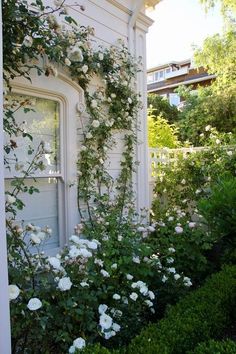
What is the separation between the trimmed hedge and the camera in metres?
1.94

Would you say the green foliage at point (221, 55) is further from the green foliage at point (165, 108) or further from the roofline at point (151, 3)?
the green foliage at point (165, 108)

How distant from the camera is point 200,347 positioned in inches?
69.6

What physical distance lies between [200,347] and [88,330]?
720 millimetres

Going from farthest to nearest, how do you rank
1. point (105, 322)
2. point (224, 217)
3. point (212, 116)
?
point (212, 116), point (224, 217), point (105, 322)

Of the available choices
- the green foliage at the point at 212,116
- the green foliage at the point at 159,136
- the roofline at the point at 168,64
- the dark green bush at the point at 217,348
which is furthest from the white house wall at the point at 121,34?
the roofline at the point at 168,64

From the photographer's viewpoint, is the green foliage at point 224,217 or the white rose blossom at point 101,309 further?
the green foliage at point 224,217

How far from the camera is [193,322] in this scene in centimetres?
221

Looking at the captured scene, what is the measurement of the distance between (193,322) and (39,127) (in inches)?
85.4

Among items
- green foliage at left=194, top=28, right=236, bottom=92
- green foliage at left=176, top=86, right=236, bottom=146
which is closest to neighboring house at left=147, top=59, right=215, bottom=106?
green foliage at left=176, top=86, right=236, bottom=146

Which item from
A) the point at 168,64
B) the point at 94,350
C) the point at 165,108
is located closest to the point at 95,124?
the point at 94,350

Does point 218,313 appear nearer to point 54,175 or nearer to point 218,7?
point 54,175

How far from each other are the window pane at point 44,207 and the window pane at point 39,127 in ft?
0.48

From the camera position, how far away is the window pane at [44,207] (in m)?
3.21

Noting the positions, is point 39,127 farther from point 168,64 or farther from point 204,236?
point 168,64
